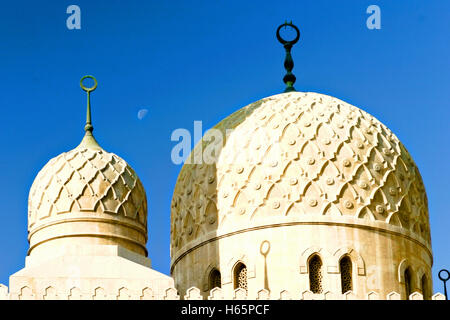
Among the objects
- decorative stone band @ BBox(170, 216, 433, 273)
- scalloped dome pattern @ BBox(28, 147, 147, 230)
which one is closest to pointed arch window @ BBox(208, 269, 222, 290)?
decorative stone band @ BBox(170, 216, 433, 273)

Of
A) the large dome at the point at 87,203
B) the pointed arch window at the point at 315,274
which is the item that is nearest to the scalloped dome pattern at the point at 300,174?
the pointed arch window at the point at 315,274

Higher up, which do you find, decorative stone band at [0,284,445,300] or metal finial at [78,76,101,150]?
metal finial at [78,76,101,150]

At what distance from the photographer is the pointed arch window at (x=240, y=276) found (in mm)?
27172

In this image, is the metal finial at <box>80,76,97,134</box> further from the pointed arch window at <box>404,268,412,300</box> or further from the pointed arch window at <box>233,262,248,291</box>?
the pointed arch window at <box>404,268,412,300</box>

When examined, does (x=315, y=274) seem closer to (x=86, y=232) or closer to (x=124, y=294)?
(x=124, y=294)

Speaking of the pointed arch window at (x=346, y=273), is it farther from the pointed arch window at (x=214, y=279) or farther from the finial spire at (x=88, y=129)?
the finial spire at (x=88, y=129)

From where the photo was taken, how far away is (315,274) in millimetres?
26828

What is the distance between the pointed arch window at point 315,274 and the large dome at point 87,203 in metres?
3.18

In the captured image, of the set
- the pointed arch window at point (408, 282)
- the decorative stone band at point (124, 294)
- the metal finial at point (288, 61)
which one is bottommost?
the decorative stone band at point (124, 294)

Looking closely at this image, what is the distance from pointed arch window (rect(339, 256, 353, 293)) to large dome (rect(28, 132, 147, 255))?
3.79 m

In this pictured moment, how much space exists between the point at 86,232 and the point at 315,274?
4452mm

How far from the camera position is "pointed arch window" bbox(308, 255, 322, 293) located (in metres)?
26.7

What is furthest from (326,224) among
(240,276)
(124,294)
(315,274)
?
(124,294)
